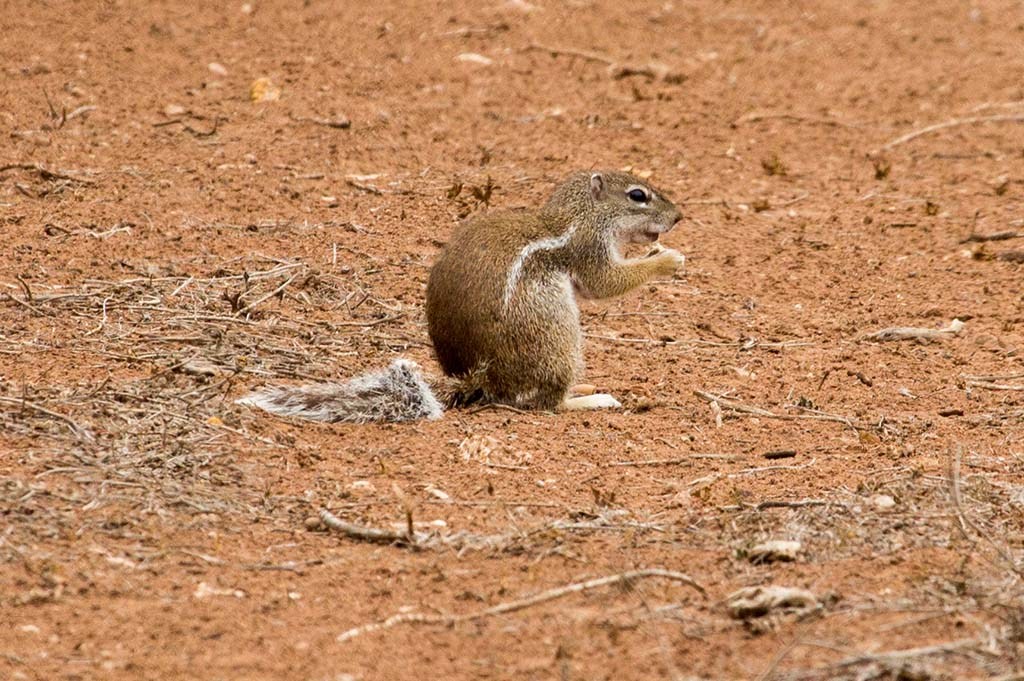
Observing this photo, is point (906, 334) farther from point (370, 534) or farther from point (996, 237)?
point (370, 534)

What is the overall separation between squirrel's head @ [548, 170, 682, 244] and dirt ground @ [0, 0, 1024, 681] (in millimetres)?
594

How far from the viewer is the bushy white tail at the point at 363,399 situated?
5.55m

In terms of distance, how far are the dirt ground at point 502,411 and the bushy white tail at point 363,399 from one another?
63mm

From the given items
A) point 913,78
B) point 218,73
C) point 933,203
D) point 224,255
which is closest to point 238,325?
point 224,255

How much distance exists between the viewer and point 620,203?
657 centimetres

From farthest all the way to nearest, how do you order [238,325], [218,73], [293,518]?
[218,73] < [238,325] < [293,518]

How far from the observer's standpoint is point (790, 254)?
802 centimetres

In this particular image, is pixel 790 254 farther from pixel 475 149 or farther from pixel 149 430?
pixel 149 430

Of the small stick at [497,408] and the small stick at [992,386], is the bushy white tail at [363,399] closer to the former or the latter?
the small stick at [497,408]

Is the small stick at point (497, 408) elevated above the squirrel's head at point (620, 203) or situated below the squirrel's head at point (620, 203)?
below

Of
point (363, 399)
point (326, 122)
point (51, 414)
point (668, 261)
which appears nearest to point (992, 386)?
point (668, 261)

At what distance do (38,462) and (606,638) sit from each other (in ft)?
6.63

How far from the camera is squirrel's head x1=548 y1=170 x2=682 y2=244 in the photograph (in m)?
6.45

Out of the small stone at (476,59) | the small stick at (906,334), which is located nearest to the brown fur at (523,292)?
the small stick at (906,334)
